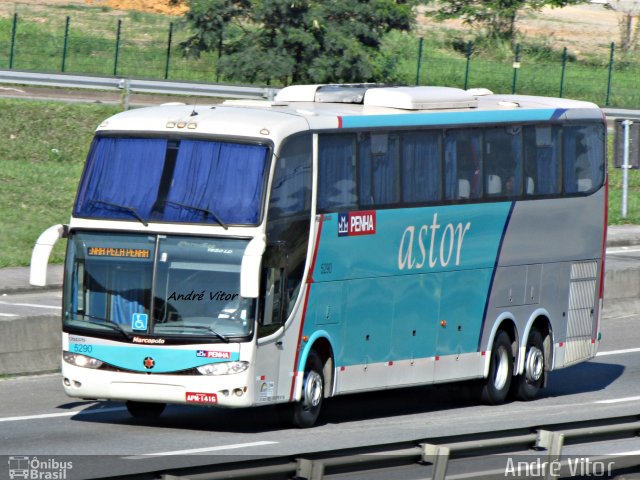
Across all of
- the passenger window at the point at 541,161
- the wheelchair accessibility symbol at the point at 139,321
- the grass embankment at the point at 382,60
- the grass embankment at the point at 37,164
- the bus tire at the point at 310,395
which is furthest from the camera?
the grass embankment at the point at 382,60

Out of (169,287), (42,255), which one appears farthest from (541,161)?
(42,255)

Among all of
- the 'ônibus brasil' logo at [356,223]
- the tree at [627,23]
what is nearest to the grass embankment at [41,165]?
the 'ônibus brasil' logo at [356,223]

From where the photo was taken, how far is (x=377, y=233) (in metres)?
17.1

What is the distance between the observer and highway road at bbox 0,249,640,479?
1407 cm

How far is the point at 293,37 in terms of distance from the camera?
40.2 metres

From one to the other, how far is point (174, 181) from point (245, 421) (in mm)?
3022

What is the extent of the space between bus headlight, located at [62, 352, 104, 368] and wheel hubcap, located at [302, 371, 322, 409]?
2.25 meters

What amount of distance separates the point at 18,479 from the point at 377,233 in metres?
6.74

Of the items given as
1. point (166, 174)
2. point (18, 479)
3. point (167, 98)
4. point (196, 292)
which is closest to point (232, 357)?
point (196, 292)

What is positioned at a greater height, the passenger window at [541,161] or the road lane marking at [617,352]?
the passenger window at [541,161]

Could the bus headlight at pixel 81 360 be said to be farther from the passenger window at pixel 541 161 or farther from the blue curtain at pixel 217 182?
the passenger window at pixel 541 161

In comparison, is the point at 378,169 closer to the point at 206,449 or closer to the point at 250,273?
the point at 250,273

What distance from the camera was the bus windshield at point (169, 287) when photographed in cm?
1512

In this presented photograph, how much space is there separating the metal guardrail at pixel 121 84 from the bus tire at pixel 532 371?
60.3 ft
